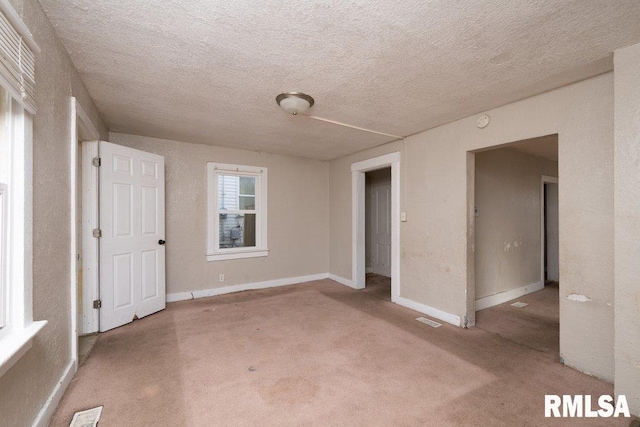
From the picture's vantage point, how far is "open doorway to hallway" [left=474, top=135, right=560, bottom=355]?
347 centimetres

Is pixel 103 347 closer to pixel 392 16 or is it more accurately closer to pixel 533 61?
pixel 392 16

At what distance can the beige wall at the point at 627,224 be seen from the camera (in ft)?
5.78

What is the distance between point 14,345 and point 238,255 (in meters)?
3.29

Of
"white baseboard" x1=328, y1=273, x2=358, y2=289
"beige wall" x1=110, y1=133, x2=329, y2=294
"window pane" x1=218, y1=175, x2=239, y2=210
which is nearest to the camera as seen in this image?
"beige wall" x1=110, y1=133, x2=329, y2=294

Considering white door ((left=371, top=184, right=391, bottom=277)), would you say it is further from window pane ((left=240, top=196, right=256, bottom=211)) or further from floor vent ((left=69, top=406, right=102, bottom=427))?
floor vent ((left=69, top=406, right=102, bottom=427))

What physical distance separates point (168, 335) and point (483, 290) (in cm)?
388

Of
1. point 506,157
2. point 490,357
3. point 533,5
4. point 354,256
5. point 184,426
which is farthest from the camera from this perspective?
point 354,256

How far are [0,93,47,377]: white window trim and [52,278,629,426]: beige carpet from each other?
2.51ft

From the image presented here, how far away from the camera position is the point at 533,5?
1.43m

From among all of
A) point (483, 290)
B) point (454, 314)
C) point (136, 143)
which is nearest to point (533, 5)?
point (454, 314)

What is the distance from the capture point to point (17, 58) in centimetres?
124

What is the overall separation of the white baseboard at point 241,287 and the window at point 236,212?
485 mm

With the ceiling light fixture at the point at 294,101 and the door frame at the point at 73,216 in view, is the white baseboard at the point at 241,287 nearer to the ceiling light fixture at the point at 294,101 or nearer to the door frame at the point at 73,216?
the door frame at the point at 73,216

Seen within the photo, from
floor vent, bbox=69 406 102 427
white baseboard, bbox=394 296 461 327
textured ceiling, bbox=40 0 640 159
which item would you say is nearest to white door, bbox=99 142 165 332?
textured ceiling, bbox=40 0 640 159
